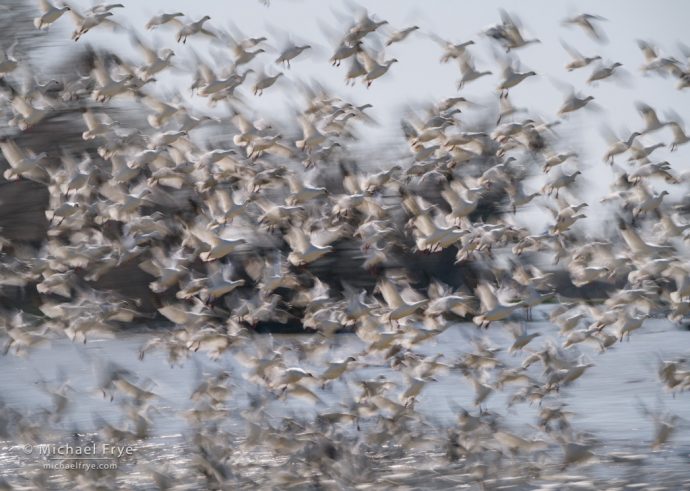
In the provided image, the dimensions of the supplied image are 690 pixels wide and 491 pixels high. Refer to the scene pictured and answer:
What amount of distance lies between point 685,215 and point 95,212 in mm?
8029

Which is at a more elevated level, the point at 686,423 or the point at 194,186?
the point at 194,186

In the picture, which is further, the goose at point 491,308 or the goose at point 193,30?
the goose at point 193,30

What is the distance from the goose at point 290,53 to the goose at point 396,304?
3.17 m

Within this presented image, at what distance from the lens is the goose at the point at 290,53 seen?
17.6m

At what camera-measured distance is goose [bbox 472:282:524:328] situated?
1658 centimetres

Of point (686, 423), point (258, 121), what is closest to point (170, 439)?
point (258, 121)

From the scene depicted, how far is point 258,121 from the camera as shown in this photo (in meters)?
18.5

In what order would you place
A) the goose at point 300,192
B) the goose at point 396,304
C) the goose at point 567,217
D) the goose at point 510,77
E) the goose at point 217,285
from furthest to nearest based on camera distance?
the goose at point 567,217
the goose at point 510,77
the goose at point 300,192
the goose at point 217,285
the goose at point 396,304

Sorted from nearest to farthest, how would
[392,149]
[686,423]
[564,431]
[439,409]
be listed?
[564,431] → [686,423] → [439,409] → [392,149]

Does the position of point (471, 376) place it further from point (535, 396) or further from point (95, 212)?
point (95, 212)

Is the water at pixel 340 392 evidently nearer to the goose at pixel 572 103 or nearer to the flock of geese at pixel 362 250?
the flock of geese at pixel 362 250

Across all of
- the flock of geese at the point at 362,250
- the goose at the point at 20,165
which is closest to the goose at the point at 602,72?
the flock of geese at the point at 362,250

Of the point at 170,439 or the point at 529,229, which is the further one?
the point at 529,229

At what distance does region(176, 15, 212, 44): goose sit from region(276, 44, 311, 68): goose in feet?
3.45
